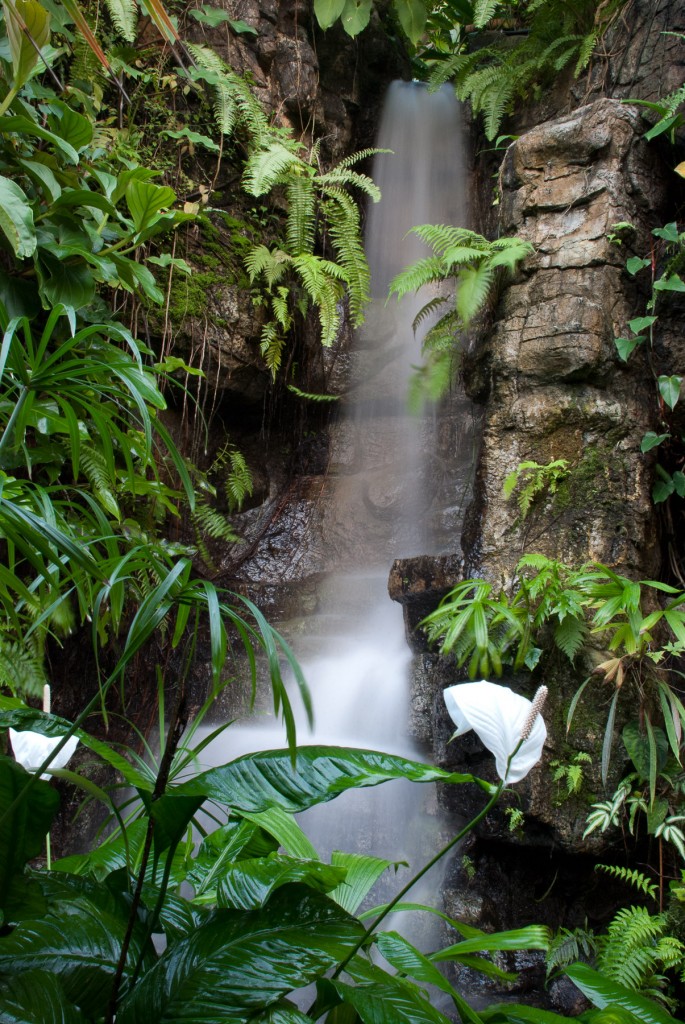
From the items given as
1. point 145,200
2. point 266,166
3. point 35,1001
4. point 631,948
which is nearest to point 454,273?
point 266,166

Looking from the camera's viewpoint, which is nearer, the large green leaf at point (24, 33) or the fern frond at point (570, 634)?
the large green leaf at point (24, 33)

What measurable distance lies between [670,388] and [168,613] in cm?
264

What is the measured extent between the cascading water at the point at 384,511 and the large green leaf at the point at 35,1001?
275 centimetres

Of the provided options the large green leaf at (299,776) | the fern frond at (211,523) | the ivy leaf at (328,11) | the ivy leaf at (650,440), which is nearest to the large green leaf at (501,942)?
the large green leaf at (299,776)

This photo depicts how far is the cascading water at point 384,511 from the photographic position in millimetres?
3508

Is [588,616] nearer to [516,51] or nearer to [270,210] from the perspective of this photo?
[270,210]

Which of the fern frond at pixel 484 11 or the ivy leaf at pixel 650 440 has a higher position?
the fern frond at pixel 484 11

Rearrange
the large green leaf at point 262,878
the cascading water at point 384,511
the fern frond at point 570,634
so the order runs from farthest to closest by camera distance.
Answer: the cascading water at point 384,511
the fern frond at point 570,634
the large green leaf at point 262,878

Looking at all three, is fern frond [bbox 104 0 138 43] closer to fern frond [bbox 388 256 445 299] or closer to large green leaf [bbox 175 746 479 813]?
fern frond [bbox 388 256 445 299]

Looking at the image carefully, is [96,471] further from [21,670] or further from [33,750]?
[33,750]

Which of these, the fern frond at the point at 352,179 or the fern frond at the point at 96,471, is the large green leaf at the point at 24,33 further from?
the fern frond at the point at 352,179

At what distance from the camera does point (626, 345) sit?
3.65 m

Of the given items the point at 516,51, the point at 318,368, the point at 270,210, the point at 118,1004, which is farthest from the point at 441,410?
the point at 118,1004

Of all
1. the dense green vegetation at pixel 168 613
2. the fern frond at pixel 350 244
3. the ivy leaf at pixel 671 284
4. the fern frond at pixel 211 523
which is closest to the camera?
the dense green vegetation at pixel 168 613
